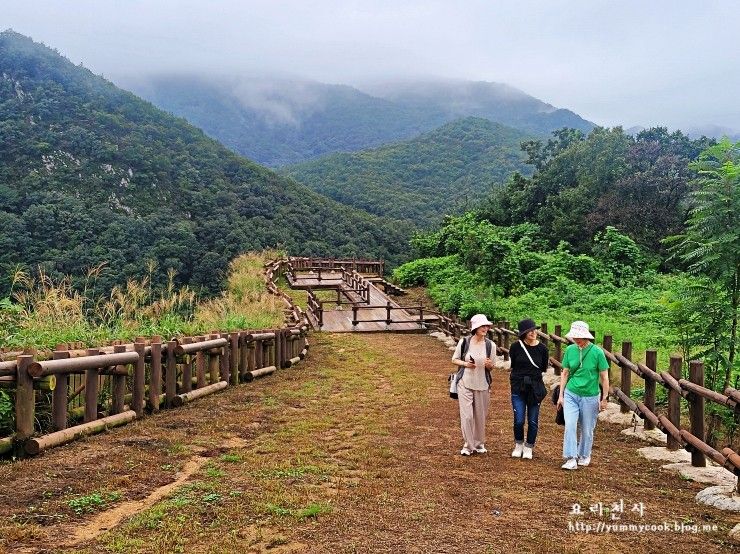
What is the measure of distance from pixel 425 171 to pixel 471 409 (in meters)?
80.1

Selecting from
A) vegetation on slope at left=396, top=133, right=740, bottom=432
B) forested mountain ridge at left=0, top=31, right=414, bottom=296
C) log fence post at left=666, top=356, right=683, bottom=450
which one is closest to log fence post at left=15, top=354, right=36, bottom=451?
log fence post at left=666, top=356, right=683, bottom=450

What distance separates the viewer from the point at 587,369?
557 cm

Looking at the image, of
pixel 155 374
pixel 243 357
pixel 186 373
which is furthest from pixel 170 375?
pixel 243 357

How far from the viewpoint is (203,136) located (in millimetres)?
61000

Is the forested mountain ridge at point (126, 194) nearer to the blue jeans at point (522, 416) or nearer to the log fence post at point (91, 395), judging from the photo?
the log fence post at point (91, 395)

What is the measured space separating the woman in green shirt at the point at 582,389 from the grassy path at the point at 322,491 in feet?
1.02

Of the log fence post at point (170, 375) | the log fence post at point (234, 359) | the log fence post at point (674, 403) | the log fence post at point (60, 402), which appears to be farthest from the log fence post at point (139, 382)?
the log fence post at point (674, 403)

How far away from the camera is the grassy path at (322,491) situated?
3643 mm

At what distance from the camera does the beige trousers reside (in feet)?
19.4

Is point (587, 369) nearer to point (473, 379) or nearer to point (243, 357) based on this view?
point (473, 379)

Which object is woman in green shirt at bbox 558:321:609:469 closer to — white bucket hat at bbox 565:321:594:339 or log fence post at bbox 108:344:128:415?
white bucket hat at bbox 565:321:594:339

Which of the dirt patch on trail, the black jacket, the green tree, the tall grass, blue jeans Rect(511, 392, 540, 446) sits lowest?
the dirt patch on trail

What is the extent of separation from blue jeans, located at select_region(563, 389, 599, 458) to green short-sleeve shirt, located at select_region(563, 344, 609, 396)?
0.20 ft

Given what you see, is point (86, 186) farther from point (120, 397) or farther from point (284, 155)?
point (284, 155)
